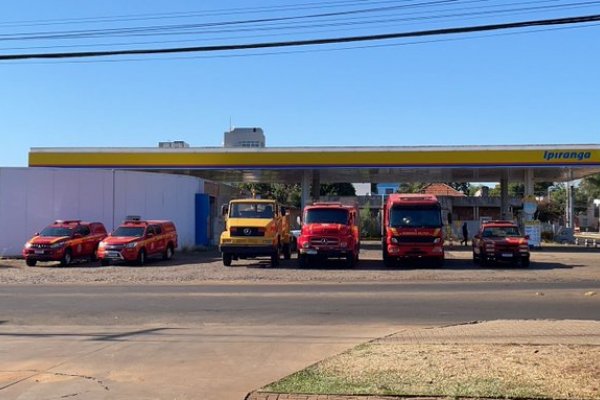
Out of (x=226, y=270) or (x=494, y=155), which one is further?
(x=494, y=155)

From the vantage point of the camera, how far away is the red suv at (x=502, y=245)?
1026 inches

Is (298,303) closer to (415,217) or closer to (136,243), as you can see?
(415,217)

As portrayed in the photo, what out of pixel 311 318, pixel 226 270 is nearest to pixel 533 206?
pixel 226 270

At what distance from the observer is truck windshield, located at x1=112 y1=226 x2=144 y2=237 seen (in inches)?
1093

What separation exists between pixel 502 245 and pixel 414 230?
3.80 m

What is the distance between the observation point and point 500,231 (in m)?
27.3

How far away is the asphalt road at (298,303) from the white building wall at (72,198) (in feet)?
44.2

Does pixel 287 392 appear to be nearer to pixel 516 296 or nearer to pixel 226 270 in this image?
pixel 516 296

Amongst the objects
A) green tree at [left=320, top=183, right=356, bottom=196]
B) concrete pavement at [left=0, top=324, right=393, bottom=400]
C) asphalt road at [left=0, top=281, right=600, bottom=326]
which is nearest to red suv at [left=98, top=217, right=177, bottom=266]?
asphalt road at [left=0, top=281, right=600, bottom=326]

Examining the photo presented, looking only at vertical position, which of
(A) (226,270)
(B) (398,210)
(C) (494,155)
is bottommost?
(A) (226,270)

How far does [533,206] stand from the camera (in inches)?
1527

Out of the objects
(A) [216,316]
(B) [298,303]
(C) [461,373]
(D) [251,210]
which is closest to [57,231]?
(D) [251,210]

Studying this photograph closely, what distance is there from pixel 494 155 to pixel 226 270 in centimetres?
1983

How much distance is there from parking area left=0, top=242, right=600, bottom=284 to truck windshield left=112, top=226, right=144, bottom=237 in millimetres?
1424
